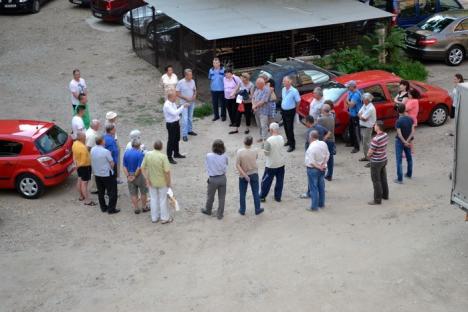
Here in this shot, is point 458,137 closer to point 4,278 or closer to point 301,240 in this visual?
point 301,240

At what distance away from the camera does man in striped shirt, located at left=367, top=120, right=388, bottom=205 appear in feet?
40.6

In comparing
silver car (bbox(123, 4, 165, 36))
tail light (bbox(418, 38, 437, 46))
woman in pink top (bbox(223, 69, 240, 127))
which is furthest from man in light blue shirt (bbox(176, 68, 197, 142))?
tail light (bbox(418, 38, 437, 46))

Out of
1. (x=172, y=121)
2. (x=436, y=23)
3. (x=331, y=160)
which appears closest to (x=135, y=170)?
(x=172, y=121)

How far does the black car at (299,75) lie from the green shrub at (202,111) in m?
1.55

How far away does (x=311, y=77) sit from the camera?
1705 centimetres

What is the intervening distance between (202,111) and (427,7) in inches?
387

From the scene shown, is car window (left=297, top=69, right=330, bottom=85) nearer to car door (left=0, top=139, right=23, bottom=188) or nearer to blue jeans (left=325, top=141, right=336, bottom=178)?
blue jeans (left=325, top=141, right=336, bottom=178)

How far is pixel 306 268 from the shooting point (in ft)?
35.3

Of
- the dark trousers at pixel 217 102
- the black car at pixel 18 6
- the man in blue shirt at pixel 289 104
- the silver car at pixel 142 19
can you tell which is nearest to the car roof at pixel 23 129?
the dark trousers at pixel 217 102

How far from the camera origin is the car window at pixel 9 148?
1347 cm

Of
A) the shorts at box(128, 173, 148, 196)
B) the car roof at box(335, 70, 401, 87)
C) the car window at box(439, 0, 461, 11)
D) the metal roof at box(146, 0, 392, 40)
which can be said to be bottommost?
the shorts at box(128, 173, 148, 196)

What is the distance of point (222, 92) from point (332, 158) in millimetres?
4201

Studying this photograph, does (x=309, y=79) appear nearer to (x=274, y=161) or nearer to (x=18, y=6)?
(x=274, y=161)

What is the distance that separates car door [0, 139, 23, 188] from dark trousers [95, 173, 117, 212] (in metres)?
1.84
